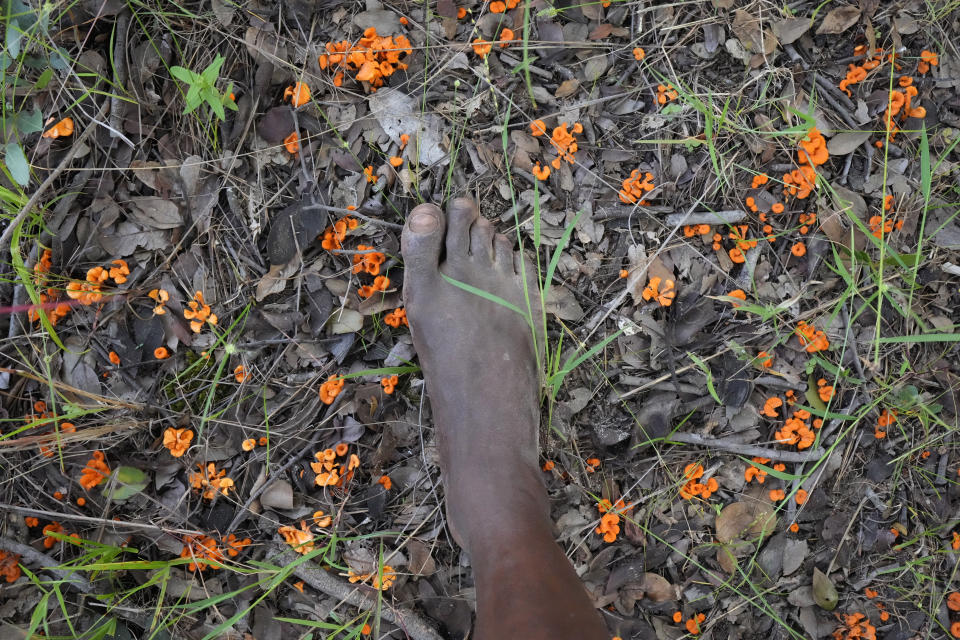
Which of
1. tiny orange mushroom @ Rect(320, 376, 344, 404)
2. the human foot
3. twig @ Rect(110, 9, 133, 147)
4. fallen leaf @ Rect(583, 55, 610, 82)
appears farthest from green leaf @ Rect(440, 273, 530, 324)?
twig @ Rect(110, 9, 133, 147)

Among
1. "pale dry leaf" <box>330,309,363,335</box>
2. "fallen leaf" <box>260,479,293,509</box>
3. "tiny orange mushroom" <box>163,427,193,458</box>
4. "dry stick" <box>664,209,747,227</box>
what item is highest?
"dry stick" <box>664,209,747,227</box>

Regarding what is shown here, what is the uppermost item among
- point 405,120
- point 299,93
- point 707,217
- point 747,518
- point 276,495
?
point 299,93

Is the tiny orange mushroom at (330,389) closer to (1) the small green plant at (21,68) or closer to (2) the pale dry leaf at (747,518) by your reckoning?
(1) the small green plant at (21,68)

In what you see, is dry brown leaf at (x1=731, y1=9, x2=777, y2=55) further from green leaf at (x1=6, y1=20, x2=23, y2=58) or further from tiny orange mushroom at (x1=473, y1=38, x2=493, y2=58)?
green leaf at (x1=6, y1=20, x2=23, y2=58)

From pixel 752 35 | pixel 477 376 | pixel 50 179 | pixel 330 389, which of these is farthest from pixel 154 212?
pixel 752 35

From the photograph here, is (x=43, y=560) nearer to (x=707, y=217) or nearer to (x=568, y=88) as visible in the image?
(x=568, y=88)

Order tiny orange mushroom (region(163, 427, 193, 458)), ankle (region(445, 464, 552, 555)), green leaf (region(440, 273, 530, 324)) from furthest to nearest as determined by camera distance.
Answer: tiny orange mushroom (region(163, 427, 193, 458)) → green leaf (region(440, 273, 530, 324)) → ankle (region(445, 464, 552, 555))
